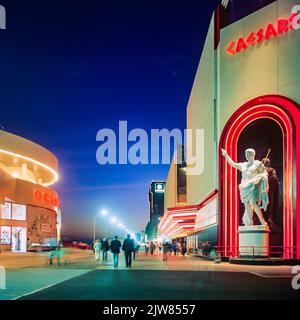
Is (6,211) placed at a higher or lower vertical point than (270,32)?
lower

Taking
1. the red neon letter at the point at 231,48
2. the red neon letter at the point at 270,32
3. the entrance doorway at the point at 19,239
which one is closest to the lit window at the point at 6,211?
the entrance doorway at the point at 19,239

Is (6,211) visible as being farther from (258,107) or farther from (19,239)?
(258,107)

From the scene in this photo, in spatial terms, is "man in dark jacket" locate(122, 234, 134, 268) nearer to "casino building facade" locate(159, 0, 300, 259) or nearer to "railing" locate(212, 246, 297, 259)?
"railing" locate(212, 246, 297, 259)

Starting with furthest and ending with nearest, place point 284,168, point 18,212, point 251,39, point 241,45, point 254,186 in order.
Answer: point 18,212
point 241,45
point 251,39
point 284,168
point 254,186

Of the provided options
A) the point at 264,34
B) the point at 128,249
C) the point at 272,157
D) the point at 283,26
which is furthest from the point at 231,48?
the point at 128,249

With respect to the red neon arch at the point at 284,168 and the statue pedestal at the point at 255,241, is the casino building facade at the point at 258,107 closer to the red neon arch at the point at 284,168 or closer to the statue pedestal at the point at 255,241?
the red neon arch at the point at 284,168

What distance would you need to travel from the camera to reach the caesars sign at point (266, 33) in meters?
31.0

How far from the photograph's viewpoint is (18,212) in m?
70.2

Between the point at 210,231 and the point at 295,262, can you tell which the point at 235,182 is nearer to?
the point at 295,262

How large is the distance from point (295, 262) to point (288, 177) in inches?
185

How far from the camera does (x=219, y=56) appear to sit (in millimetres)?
36594

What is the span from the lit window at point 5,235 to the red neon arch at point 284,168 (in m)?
38.9

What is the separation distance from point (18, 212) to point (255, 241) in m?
47.9
